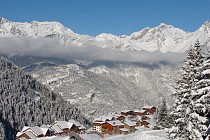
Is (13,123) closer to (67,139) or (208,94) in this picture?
Answer: (67,139)

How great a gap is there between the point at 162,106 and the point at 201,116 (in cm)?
6287

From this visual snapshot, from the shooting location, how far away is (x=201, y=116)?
1051 inches

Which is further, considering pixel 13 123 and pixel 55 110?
pixel 55 110

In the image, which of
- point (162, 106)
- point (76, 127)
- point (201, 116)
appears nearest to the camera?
point (201, 116)

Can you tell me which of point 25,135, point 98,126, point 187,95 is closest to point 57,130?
point 25,135

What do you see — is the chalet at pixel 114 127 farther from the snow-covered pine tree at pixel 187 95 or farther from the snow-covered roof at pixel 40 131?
the snow-covered pine tree at pixel 187 95

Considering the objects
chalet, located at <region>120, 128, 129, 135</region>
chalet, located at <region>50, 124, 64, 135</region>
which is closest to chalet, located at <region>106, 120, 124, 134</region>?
chalet, located at <region>120, 128, 129, 135</region>

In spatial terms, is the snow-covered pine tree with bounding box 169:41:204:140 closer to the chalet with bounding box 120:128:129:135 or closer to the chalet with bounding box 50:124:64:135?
the chalet with bounding box 120:128:129:135

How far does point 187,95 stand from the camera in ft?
91.8

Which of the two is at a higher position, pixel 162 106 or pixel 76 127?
pixel 162 106

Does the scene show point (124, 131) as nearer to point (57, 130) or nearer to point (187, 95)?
point (57, 130)

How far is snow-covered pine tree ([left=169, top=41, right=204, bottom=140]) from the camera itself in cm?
2772

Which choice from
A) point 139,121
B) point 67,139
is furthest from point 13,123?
point 67,139

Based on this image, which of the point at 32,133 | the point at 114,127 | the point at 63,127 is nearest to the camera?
the point at 114,127
